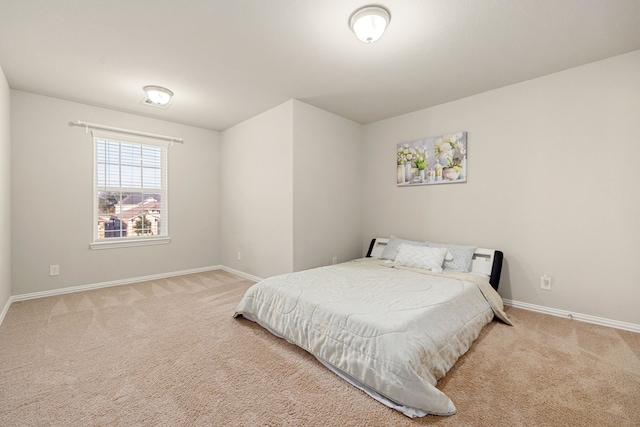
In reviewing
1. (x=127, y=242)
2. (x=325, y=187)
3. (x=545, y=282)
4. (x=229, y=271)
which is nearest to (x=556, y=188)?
(x=545, y=282)

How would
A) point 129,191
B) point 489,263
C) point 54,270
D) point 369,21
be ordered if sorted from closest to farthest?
point 369,21 → point 489,263 → point 54,270 → point 129,191

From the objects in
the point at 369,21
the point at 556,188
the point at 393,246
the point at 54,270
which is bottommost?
the point at 54,270

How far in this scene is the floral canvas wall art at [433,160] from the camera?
344 cm

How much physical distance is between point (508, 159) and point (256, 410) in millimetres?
3319

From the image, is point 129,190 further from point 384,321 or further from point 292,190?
point 384,321

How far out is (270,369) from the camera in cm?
189

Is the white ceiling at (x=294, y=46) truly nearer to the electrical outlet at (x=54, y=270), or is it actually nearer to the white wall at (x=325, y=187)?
the white wall at (x=325, y=187)

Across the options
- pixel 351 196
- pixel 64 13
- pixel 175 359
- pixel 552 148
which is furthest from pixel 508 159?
pixel 64 13

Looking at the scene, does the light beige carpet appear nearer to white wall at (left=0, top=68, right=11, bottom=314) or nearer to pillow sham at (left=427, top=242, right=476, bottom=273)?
white wall at (left=0, top=68, right=11, bottom=314)

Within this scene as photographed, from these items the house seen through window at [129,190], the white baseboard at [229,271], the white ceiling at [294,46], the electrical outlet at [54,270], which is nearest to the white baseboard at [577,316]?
the white baseboard at [229,271]

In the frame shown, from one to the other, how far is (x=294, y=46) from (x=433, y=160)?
2224 mm

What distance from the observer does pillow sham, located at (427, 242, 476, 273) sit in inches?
121

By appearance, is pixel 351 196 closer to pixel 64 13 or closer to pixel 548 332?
pixel 548 332

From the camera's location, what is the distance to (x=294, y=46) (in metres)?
2.38
